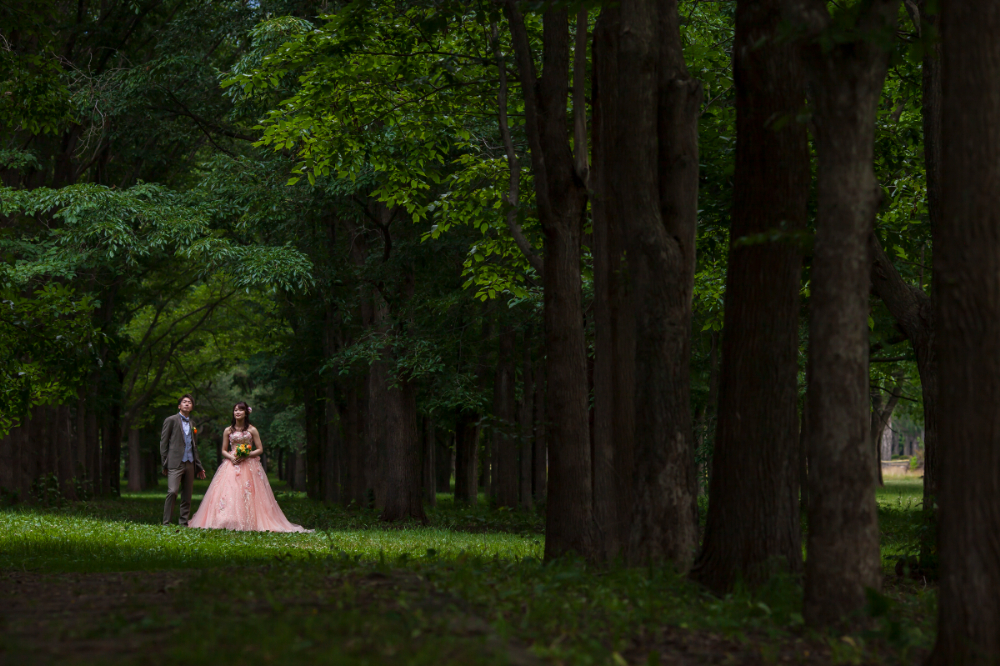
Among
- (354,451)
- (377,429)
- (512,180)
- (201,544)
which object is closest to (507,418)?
(377,429)

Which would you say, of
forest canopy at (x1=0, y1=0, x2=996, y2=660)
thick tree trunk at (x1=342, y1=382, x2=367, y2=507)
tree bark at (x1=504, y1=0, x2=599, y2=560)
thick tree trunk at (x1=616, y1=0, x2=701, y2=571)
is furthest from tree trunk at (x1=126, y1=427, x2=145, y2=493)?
thick tree trunk at (x1=616, y1=0, x2=701, y2=571)

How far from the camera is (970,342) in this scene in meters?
5.28

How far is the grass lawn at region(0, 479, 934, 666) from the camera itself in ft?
15.2

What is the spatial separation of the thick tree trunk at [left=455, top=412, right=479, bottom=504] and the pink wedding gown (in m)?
14.2

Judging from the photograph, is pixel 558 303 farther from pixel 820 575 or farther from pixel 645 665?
pixel 645 665

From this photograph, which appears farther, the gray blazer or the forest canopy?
the gray blazer

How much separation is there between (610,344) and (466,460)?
25.5 meters

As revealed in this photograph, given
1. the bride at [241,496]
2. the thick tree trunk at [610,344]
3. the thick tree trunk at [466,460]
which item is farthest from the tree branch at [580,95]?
the thick tree trunk at [466,460]

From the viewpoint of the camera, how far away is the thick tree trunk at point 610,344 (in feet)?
30.0

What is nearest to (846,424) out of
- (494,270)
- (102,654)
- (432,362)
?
(102,654)

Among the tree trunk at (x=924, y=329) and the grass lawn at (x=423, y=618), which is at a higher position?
the tree trunk at (x=924, y=329)

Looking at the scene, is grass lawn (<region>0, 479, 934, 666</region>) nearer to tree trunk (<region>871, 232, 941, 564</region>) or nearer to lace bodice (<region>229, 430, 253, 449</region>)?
tree trunk (<region>871, 232, 941, 564</region>)

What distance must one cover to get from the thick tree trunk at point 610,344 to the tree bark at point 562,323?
0.63ft

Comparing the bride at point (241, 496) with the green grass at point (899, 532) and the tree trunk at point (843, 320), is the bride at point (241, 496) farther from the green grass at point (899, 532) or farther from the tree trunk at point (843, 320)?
the tree trunk at point (843, 320)
